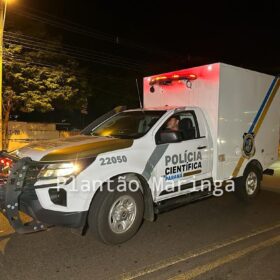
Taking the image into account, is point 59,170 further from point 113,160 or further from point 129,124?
point 129,124

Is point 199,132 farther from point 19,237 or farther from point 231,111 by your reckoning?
point 19,237

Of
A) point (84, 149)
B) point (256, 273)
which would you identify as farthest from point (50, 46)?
point (256, 273)

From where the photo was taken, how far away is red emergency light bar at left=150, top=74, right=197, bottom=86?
644cm

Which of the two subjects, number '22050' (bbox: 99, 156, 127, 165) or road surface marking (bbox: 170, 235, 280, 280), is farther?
number '22050' (bbox: 99, 156, 127, 165)

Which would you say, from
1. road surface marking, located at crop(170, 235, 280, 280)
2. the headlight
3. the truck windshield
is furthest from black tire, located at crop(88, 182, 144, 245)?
road surface marking, located at crop(170, 235, 280, 280)

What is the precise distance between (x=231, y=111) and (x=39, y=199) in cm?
395

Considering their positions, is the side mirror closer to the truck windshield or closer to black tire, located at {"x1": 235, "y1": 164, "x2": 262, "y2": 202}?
the truck windshield

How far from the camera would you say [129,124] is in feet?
19.3

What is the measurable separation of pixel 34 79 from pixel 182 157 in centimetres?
1366

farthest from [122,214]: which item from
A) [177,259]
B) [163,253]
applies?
[177,259]

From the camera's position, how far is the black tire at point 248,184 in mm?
6989

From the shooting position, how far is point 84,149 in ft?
14.5

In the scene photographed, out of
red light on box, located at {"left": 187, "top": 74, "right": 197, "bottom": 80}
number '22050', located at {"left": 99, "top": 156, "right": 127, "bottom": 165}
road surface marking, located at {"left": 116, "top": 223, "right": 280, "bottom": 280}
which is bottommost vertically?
road surface marking, located at {"left": 116, "top": 223, "right": 280, "bottom": 280}

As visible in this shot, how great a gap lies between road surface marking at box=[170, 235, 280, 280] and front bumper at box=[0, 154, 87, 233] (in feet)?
4.78
